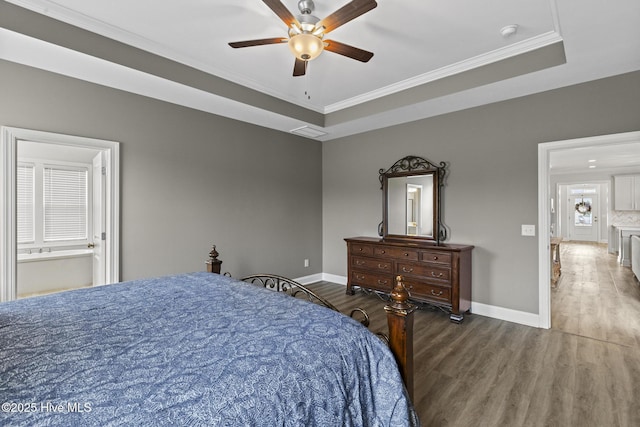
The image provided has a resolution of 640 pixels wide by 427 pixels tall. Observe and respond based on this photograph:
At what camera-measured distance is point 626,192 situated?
29.0 ft

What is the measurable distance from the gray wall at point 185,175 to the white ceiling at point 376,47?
22 centimetres

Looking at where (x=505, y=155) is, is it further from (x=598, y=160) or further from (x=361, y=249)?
(x=598, y=160)

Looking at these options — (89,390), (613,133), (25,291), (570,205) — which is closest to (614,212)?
(570,205)

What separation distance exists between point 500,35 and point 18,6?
13.0 ft

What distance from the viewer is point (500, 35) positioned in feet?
9.25

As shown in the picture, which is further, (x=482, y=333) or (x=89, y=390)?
(x=482, y=333)

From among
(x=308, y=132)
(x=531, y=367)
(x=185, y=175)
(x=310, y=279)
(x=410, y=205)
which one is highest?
(x=308, y=132)

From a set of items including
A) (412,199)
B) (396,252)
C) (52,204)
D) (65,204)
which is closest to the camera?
(396,252)

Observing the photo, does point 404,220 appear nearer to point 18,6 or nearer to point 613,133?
point 613,133

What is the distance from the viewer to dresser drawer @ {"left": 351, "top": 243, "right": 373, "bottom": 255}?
15.0 feet

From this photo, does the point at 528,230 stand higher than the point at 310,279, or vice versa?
the point at 528,230

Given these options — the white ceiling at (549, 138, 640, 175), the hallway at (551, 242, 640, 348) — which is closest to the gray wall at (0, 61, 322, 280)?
the hallway at (551, 242, 640, 348)

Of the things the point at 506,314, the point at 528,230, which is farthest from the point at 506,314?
the point at 528,230

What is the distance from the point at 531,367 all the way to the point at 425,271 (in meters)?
1.50
